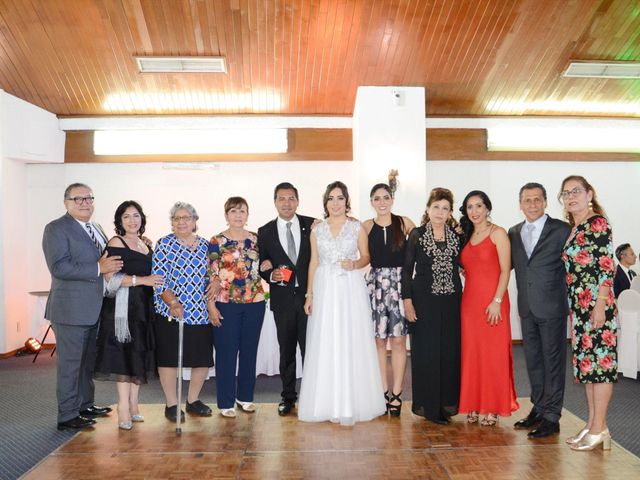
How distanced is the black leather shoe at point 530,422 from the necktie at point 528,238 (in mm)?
1122

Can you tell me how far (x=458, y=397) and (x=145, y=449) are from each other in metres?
2.08

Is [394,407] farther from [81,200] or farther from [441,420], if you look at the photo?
[81,200]

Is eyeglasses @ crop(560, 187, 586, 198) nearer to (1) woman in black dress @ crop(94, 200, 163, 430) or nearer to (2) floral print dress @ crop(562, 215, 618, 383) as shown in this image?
(2) floral print dress @ crop(562, 215, 618, 383)

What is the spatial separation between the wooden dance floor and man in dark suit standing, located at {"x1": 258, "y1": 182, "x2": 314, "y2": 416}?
0.47 meters

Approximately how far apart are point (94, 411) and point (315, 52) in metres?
4.39

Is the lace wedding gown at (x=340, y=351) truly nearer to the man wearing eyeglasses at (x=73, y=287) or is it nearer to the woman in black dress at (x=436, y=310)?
the woman in black dress at (x=436, y=310)

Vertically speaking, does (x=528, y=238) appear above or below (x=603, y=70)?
below

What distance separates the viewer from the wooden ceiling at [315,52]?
589cm

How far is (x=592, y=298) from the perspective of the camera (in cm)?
335

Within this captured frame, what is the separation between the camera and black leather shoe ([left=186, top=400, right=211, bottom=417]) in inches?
166

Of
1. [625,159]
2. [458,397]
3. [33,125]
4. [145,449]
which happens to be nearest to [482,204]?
[458,397]

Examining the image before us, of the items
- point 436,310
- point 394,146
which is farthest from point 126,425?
point 394,146

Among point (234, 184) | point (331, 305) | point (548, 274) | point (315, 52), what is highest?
point (315, 52)

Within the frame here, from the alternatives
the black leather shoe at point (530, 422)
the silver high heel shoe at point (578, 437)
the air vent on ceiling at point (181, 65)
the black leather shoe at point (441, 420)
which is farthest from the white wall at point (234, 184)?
the silver high heel shoe at point (578, 437)
